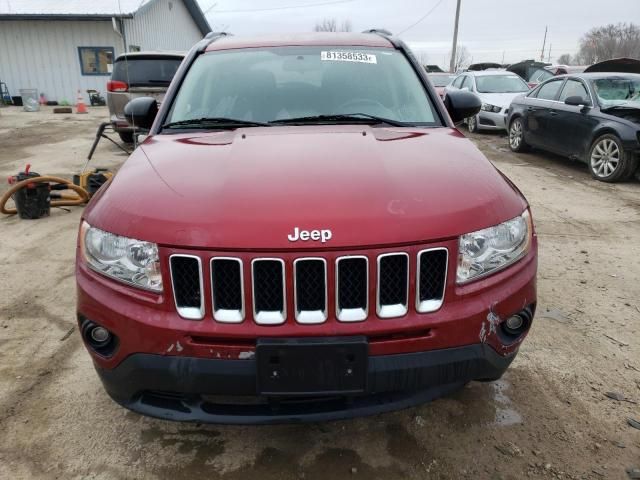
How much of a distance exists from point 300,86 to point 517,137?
817cm

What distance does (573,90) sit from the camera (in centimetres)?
847

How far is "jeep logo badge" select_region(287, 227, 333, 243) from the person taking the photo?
169 centimetres

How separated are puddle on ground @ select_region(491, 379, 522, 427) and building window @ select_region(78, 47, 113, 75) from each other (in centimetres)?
2203

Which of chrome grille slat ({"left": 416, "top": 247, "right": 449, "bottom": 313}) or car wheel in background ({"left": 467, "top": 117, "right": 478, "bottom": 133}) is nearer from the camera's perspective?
chrome grille slat ({"left": 416, "top": 247, "right": 449, "bottom": 313})

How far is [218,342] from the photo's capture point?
1.76 m

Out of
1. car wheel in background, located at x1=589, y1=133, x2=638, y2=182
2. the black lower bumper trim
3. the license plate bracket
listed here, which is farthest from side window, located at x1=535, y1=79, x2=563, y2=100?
the license plate bracket

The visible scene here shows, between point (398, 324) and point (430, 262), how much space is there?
9.9 inches

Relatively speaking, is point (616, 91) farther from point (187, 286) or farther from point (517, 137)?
point (187, 286)

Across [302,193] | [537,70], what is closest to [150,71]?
[302,193]

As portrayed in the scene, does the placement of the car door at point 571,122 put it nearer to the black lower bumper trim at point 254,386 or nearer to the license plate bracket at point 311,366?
the black lower bumper trim at point 254,386

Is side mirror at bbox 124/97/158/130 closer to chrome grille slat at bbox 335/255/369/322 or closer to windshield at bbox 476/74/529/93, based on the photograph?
chrome grille slat at bbox 335/255/369/322

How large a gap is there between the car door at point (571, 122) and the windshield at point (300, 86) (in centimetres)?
588

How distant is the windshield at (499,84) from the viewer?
12.7m

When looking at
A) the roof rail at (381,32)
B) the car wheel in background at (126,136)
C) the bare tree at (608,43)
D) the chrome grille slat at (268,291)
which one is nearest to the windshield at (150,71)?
the car wheel in background at (126,136)
